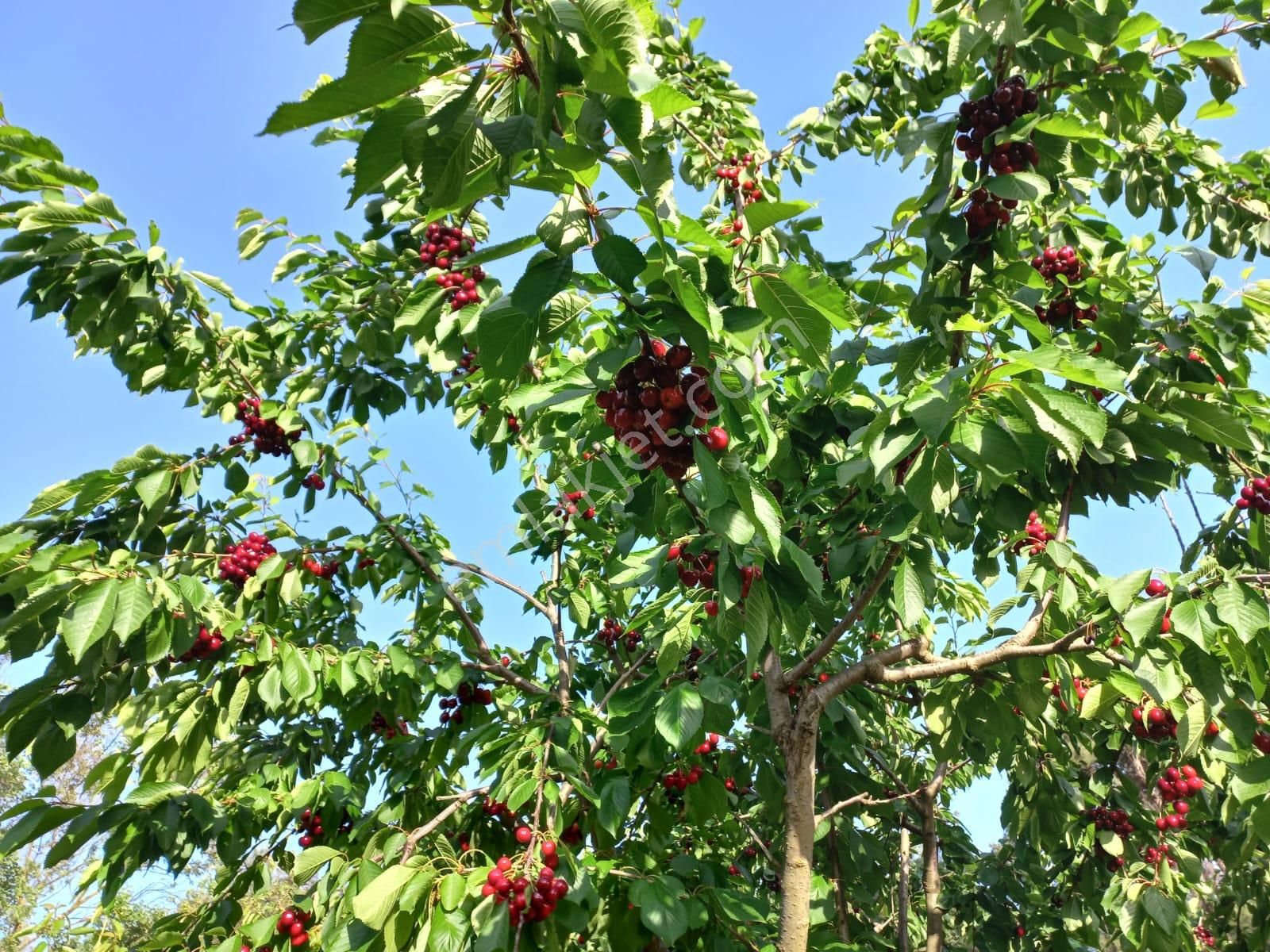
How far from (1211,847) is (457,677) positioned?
13.5 feet

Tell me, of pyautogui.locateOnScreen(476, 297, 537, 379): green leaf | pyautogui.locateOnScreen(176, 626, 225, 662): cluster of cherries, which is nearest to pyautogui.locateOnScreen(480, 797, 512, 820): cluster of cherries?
pyautogui.locateOnScreen(176, 626, 225, 662): cluster of cherries

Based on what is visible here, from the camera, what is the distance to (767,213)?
1.15m

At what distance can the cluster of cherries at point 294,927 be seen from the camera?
9.21ft

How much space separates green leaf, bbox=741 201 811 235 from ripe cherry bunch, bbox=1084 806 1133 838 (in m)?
3.86

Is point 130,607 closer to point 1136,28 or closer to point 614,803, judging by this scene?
point 614,803

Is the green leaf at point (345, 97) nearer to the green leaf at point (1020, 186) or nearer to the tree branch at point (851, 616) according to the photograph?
the green leaf at point (1020, 186)

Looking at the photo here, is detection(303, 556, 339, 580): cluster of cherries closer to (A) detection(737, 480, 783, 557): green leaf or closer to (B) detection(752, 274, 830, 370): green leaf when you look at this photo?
(A) detection(737, 480, 783, 557): green leaf

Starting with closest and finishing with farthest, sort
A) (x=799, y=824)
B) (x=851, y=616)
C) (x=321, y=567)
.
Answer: (x=851, y=616) → (x=799, y=824) → (x=321, y=567)

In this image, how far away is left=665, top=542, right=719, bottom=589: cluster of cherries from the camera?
79.8 inches

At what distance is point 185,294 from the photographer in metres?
2.85

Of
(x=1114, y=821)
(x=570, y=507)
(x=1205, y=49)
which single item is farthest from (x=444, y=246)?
(x=1114, y=821)

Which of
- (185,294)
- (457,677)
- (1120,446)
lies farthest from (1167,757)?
(185,294)

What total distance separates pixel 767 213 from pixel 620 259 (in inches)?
8.7

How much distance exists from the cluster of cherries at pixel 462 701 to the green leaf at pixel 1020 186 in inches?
118
